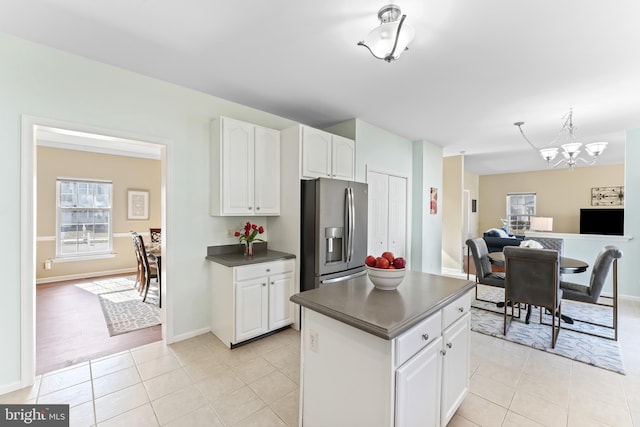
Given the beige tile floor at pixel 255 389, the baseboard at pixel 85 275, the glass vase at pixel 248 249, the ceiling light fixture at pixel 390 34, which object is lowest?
the beige tile floor at pixel 255 389

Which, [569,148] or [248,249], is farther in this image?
[569,148]

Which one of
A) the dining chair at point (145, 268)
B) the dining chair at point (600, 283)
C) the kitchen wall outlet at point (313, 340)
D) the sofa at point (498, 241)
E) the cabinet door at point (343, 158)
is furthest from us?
the sofa at point (498, 241)

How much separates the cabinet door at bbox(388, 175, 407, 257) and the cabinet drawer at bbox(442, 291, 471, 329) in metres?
2.52

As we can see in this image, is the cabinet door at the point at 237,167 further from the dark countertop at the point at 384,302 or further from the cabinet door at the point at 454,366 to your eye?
the cabinet door at the point at 454,366

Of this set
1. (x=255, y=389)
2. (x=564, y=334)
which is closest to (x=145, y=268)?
(x=255, y=389)

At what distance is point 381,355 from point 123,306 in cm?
407

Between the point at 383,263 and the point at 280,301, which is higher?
the point at 383,263

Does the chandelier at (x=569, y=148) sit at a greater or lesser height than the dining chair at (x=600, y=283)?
greater

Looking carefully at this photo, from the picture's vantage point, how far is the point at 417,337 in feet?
4.54

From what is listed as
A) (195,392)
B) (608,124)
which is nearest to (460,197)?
(608,124)

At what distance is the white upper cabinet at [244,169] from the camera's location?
2.96 m

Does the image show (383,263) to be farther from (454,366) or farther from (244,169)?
(244,169)

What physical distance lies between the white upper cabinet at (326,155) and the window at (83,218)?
4.85 m

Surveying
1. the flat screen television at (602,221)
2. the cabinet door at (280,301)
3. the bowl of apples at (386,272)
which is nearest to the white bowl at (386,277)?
the bowl of apples at (386,272)
